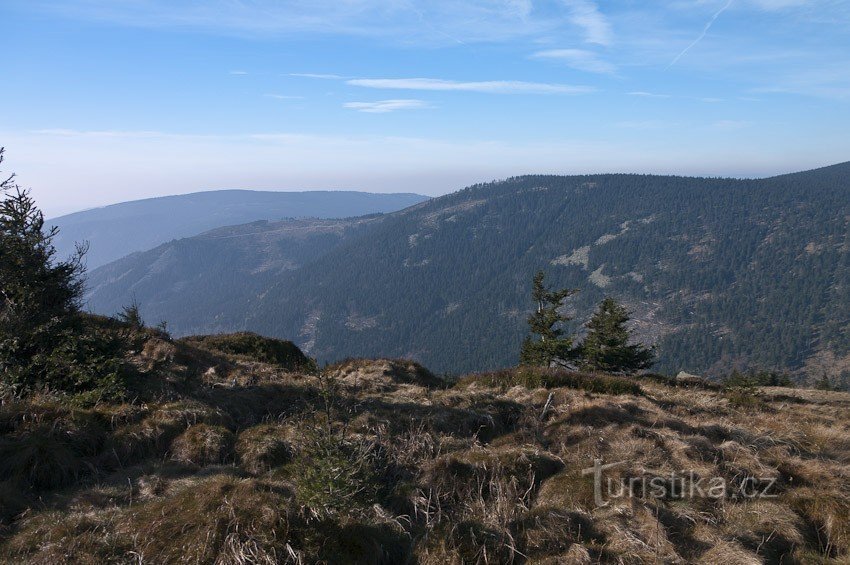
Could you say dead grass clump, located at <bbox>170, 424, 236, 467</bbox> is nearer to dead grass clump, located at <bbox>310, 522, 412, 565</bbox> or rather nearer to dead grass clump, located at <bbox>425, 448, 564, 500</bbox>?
dead grass clump, located at <bbox>310, 522, 412, 565</bbox>

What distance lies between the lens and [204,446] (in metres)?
9.34

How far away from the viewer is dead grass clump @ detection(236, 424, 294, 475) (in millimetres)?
8930

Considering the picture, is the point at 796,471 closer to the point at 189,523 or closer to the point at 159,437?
the point at 189,523

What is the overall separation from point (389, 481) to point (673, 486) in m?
5.31

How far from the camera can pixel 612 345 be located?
4272 centimetres

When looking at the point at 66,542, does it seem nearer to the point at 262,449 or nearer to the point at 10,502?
the point at 10,502

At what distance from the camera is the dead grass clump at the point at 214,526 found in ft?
19.8

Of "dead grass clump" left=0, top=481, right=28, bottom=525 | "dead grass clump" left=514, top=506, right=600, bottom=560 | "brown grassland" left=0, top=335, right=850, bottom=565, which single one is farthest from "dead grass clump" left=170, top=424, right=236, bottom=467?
"dead grass clump" left=514, top=506, right=600, bottom=560

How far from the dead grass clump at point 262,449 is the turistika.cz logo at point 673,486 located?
19.9 feet

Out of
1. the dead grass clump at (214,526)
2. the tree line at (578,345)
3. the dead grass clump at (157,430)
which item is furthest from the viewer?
the tree line at (578,345)

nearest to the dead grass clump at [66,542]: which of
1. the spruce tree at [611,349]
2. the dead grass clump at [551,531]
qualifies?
the dead grass clump at [551,531]

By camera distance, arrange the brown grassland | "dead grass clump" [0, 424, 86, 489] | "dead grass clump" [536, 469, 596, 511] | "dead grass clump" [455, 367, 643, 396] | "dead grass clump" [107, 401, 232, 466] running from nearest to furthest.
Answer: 1. the brown grassland
2. "dead grass clump" [536, 469, 596, 511]
3. "dead grass clump" [0, 424, 86, 489]
4. "dead grass clump" [107, 401, 232, 466]
5. "dead grass clump" [455, 367, 643, 396]

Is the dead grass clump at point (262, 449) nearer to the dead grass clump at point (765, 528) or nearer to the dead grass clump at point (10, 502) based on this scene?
the dead grass clump at point (10, 502)

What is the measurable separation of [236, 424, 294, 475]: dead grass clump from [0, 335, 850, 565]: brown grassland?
0.13ft
